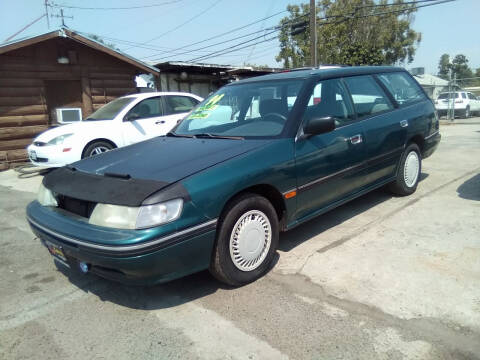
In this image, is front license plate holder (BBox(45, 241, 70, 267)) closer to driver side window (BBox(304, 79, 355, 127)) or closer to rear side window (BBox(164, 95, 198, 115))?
driver side window (BBox(304, 79, 355, 127))

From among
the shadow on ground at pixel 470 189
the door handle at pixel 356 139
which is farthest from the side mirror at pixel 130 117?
the shadow on ground at pixel 470 189

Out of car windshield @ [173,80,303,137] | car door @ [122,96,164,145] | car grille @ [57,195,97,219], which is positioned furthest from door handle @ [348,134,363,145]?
car door @ [122,96,164,145]

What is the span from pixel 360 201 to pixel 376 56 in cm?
2228

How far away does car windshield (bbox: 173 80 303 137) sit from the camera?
3400mm

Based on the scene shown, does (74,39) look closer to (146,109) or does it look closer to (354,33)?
(146,109)

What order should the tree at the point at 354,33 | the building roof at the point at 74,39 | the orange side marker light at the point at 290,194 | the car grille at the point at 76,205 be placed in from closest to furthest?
the car grille at the point at 76,205 → the orange side marker light at the point at 290,194 → the building roof at the point at 74,39 → the tree at the point at 354,33

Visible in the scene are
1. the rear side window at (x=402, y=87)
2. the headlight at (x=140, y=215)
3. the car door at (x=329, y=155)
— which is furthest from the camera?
the rear side window at (x=402, y=87)

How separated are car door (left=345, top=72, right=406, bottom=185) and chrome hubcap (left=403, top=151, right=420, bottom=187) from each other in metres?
0.29

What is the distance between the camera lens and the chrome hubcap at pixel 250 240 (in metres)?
2.81

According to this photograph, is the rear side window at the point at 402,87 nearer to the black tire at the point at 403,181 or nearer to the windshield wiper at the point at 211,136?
the black tire at the point at 403,181

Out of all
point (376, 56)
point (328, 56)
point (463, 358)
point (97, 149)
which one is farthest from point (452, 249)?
point (328, 56)

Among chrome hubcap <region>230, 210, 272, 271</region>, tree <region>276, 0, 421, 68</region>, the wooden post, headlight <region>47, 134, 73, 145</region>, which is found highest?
tree <region>276, 0, 421, 68</region>

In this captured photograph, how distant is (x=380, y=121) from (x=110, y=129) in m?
5.21

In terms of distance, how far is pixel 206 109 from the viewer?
13.4 feet
